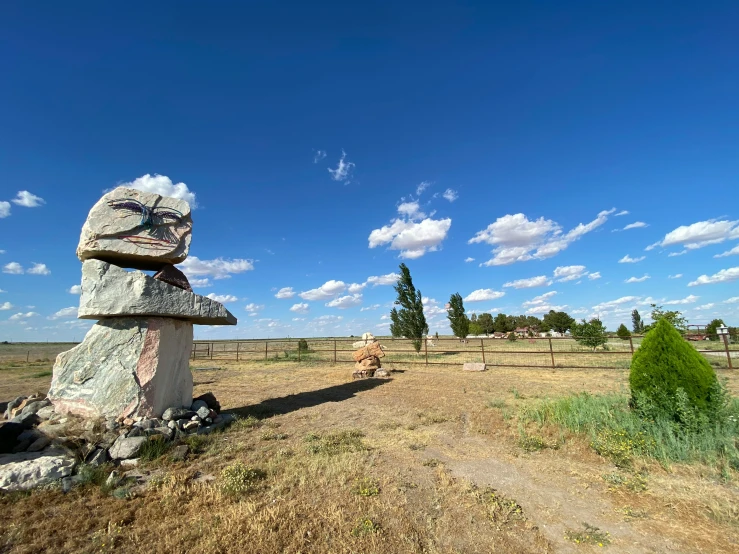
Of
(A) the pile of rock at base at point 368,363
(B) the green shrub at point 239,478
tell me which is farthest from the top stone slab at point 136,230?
(A) the pile of rock at base at point 368,363

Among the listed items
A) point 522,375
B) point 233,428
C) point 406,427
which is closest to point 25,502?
point 233,428

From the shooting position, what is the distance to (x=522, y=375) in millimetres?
14422

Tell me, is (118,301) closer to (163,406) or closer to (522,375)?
(163,406)

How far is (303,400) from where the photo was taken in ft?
33.3

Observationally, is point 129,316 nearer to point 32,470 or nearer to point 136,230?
point 136,230

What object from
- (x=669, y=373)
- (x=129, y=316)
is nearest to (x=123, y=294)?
(x=129, y=316)

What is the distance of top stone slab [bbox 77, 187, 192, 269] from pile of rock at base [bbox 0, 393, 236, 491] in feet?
9.95

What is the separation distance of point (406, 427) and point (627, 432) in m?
3.78

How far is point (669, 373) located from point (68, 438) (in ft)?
32.3

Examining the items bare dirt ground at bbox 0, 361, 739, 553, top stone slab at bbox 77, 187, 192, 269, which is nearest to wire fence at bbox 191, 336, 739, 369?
bare dirt ground at bbox 0, 361, 739, 553

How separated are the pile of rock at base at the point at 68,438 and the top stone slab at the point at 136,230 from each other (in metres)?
3.03

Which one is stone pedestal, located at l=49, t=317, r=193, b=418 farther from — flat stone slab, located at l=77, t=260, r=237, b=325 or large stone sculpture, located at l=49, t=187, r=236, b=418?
flat stone slab, located at l=77, t=260, r=237, b=325

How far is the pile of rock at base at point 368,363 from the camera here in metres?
15.3

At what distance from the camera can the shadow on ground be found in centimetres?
854
